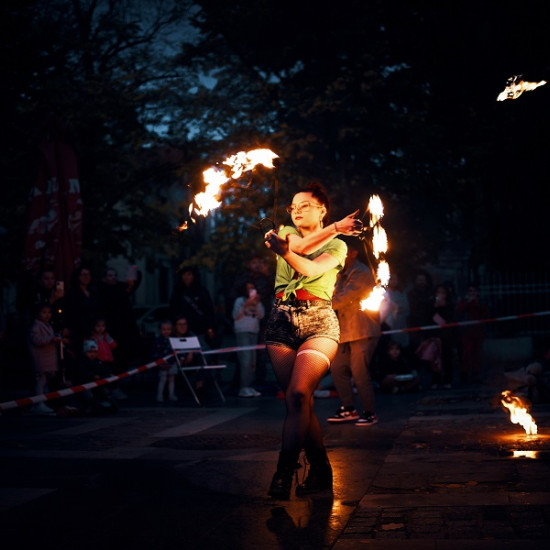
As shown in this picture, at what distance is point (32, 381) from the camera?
13430mm

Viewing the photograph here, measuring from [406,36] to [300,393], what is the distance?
90.0 feet

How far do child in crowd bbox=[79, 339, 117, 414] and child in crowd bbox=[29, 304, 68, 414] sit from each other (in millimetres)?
380

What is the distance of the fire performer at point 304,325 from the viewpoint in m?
6.30

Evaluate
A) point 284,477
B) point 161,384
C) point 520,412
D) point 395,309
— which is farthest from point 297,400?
point 395,309

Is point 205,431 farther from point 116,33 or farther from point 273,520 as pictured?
point 116,33

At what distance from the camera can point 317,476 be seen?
6648mm

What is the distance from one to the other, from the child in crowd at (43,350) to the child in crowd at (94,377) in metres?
0.38

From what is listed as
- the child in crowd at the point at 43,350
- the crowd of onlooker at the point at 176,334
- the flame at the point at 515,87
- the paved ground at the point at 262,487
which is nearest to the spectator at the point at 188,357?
the crowd of onlooker at the point at 176,334

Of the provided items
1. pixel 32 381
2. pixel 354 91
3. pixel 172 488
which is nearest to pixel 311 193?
pixel 172 488

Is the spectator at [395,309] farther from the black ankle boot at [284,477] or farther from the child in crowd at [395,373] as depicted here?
the black ankle boot at [284,477]

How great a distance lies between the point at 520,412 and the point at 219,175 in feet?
13.2

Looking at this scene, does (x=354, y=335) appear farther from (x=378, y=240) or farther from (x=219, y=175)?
(x=219, y=175)

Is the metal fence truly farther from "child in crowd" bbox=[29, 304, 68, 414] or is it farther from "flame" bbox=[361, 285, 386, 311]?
"flame" bbox=[361, 285, 386, 311]

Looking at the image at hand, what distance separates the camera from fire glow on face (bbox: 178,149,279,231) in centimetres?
709
